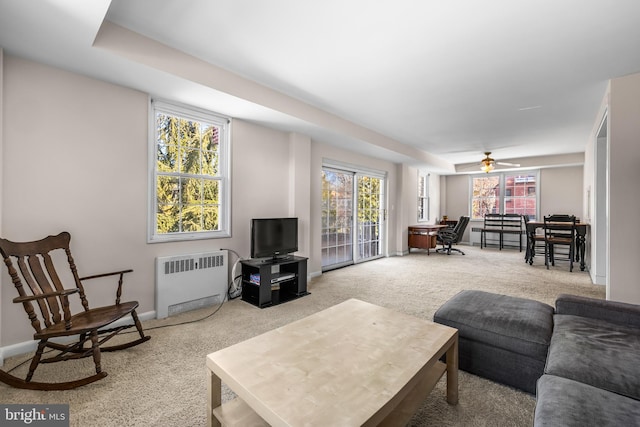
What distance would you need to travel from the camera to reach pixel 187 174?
3242 mm

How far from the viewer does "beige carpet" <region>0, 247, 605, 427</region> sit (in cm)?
158

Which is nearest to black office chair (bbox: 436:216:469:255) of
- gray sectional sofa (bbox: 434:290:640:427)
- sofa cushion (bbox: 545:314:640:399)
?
gray sectional sofa (bbox: 434:290:640:427)

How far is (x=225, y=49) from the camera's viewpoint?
Result: 2.42 metres

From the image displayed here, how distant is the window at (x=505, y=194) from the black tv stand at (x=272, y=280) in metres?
7.22

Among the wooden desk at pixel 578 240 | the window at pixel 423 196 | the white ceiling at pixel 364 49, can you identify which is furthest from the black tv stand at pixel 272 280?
the window at pixel 423 196

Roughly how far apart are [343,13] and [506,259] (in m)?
6.42

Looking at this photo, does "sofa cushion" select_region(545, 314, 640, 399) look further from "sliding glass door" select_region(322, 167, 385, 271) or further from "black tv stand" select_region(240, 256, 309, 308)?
"sliding glass door" select_region(322, 167, 385, 271)

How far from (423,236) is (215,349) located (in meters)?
5.92

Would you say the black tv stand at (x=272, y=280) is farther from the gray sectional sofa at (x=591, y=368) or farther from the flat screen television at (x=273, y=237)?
the gray sectional sofa at (x=591, y=368)

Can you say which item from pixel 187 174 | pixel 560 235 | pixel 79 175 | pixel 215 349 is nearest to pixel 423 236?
pixel 560 235

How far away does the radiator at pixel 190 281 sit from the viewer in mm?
2932

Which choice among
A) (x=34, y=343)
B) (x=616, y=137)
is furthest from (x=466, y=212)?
(x=34, y=343)

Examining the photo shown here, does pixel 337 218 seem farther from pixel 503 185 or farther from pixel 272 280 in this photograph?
pixel 503 185

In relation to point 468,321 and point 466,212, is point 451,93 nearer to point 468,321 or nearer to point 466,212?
point 468,321
